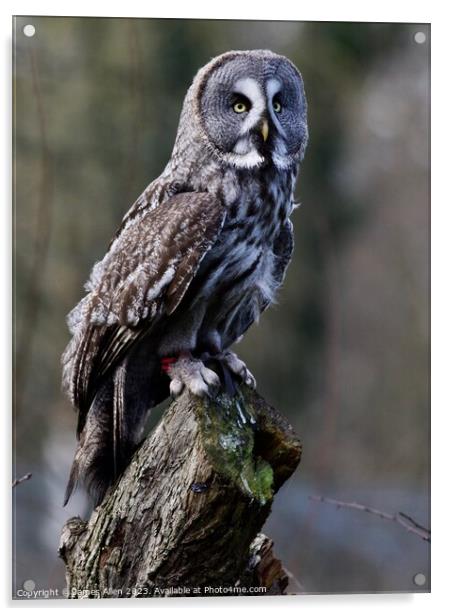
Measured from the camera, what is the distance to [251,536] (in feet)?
8.57

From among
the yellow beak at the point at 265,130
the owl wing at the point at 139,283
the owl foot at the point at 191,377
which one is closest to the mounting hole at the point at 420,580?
the owl foot at the point at 191,377

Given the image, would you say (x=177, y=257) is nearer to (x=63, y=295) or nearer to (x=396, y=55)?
(x=63, y=295)

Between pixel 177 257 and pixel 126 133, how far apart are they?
0.87 m

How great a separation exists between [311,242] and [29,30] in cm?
136

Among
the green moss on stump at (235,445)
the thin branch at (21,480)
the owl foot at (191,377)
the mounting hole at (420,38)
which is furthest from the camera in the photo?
the mounting hole at (420,38)

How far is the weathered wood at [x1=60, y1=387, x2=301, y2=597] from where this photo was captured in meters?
2.53

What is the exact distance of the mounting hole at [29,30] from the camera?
9.98ft

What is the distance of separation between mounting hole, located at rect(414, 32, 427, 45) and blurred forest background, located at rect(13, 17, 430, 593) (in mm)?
12

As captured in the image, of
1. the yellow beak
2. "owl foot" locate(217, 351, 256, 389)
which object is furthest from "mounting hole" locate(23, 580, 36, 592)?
the yellow beak

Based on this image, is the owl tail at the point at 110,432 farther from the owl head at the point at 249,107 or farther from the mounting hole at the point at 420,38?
the mounting hole at the point at 420,38

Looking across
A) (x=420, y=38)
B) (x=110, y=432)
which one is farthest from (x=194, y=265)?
(x=420, y=38)

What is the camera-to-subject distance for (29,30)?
10.0 feet

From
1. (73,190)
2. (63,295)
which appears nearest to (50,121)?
(73,190)

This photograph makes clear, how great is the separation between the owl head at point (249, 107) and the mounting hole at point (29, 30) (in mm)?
620
